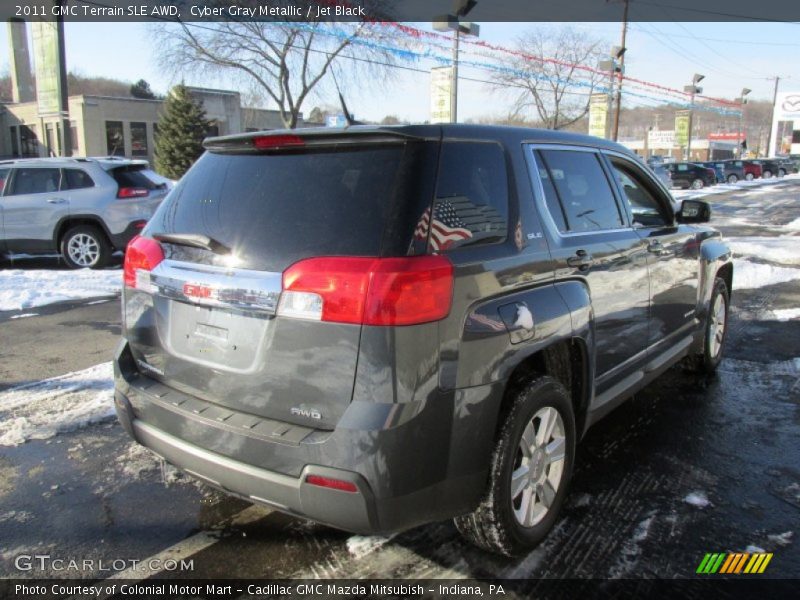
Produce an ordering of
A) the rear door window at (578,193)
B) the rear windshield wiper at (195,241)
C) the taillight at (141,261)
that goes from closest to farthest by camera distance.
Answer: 1. the rear windshield wiper at (195,241)
2. the taillight at (141,261)
3. the rear door window at (578,193)

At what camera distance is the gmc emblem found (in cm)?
248

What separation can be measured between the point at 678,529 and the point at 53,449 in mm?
3517

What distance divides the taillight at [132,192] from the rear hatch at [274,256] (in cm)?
786

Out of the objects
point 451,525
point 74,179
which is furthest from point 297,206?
point 74,179

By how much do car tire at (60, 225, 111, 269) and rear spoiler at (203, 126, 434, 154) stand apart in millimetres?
8023

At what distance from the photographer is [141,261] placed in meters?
2.89

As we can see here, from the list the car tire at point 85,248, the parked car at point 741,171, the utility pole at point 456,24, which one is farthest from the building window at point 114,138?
the parked car at point 741,171

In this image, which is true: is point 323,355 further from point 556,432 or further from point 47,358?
point 47,358

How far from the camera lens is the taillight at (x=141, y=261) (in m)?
2.81

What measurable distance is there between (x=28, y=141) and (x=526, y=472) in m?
51.0

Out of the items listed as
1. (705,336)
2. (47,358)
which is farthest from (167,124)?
(705,336)

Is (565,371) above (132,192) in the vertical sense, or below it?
below

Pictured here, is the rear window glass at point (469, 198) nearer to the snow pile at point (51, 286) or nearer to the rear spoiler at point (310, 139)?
Result: the rear spoiler at point (310, 139)

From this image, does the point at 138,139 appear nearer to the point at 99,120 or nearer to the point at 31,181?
the point at 99,120
